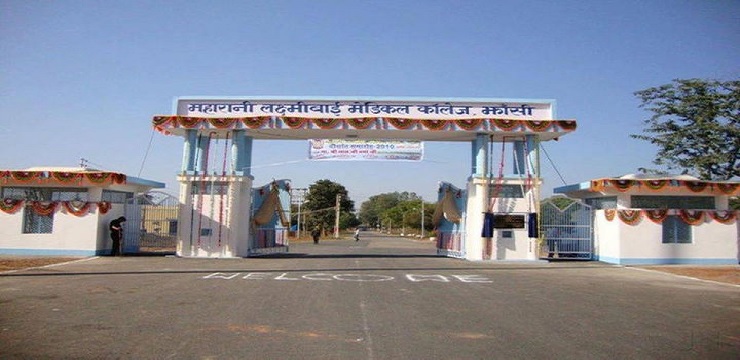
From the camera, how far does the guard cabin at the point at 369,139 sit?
71.0 ft

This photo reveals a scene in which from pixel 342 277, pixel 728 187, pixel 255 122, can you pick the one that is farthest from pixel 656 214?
pixel 255 122

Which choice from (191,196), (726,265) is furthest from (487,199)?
(191,196)

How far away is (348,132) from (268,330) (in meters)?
15.2

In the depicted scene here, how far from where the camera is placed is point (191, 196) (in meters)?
21.8

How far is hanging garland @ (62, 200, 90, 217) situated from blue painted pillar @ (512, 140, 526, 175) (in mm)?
16422

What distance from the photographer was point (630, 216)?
21078 millimetres

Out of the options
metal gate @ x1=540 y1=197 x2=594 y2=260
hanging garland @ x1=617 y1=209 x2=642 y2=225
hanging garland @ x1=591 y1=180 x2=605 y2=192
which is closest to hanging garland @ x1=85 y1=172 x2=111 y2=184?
metal gate @ x1=540 y1=197 x2=594 y2=260

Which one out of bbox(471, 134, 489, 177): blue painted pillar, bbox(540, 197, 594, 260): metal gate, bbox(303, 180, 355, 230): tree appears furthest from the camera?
bbox(303, 180, 355, 230): tree

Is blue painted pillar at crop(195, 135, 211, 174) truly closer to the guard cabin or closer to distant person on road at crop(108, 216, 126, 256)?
the guard cabin

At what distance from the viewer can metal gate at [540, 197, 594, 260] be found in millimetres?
22953

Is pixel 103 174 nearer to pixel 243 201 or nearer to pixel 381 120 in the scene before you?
pixel 243 201

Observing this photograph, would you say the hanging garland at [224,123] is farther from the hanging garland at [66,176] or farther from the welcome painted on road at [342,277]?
the welcome painted on road at [342,277]

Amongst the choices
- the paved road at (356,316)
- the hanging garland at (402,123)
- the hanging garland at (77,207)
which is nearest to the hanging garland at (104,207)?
the hanging garland at (77,207)

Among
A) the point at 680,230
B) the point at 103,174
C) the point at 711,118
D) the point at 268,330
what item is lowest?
the point at 268,330
